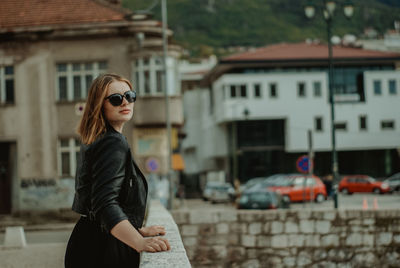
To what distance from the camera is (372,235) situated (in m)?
15.4

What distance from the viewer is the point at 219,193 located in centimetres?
5247

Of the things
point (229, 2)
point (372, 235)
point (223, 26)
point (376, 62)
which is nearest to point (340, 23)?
point (223, 26)

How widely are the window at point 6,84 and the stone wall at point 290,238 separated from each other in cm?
1904

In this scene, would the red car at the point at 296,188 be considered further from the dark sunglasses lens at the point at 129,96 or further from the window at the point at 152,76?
the dark sunglasses lens at the point at 129,96

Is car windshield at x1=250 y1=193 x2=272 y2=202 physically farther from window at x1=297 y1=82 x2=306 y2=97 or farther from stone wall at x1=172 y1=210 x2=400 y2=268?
window at x1=297 y1=82 x2=306 y2=97

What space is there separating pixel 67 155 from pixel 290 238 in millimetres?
18395

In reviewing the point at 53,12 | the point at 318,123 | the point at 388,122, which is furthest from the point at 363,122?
the point at 53,12

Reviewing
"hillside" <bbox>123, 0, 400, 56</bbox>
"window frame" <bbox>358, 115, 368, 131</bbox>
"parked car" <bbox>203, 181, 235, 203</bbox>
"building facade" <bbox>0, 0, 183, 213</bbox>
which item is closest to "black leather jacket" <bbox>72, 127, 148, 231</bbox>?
"building facade" <bbox>0, 0, 183, 213</bbox>

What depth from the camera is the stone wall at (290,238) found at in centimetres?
1477

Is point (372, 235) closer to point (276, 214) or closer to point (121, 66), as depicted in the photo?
point (276, 214)

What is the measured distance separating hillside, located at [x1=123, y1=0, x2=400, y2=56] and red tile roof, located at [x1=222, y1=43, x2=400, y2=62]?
79.5m

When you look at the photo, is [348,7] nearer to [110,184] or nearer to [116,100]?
[116,100]

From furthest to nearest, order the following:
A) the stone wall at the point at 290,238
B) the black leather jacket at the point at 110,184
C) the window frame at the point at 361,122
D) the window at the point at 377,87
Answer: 1. the window at the point at 377,87
2. the window frame at the point at 361,122
3. the stone wall at the point at 290,238
4. the black leather jacket at the point at 110,184

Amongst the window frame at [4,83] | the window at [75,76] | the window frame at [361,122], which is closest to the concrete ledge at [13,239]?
the window at [75,76]
